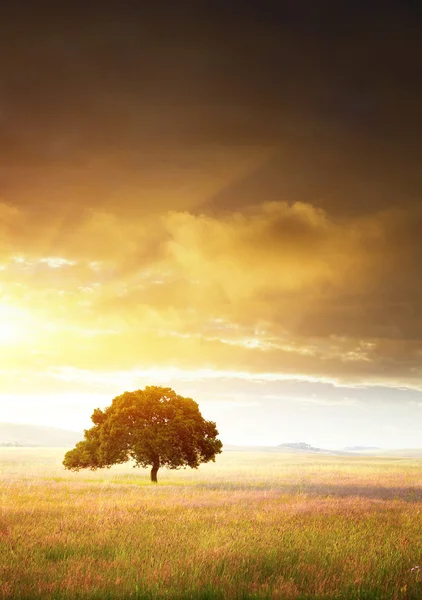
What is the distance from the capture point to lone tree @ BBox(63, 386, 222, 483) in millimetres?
32375

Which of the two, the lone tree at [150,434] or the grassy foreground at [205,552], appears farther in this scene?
the lone tree at [150,434]

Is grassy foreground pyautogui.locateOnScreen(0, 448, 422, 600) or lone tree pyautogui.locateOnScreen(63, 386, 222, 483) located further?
lone tree pyautogui.locateOnScreen(63, 386, 222, 483)

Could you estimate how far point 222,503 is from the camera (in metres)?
20.0

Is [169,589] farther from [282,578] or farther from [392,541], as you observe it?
[392,541]

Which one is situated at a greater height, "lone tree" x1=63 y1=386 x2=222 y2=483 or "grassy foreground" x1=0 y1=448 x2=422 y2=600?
"lone tree" x1=63 y1=386 x2=222 y2=483

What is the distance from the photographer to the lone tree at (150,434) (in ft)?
106

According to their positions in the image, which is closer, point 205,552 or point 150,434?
point 205,552

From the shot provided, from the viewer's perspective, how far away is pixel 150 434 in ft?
106

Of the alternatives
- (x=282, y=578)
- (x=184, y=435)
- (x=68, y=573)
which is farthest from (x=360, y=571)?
(x=184, y=435)

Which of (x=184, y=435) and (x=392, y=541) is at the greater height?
(x=184, y=435)

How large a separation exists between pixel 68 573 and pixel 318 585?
3.89 metres

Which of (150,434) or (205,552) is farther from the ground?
(150,434)

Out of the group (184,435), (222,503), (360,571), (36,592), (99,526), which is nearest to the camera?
(36,592)

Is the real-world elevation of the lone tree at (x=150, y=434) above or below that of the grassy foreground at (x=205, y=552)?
above
